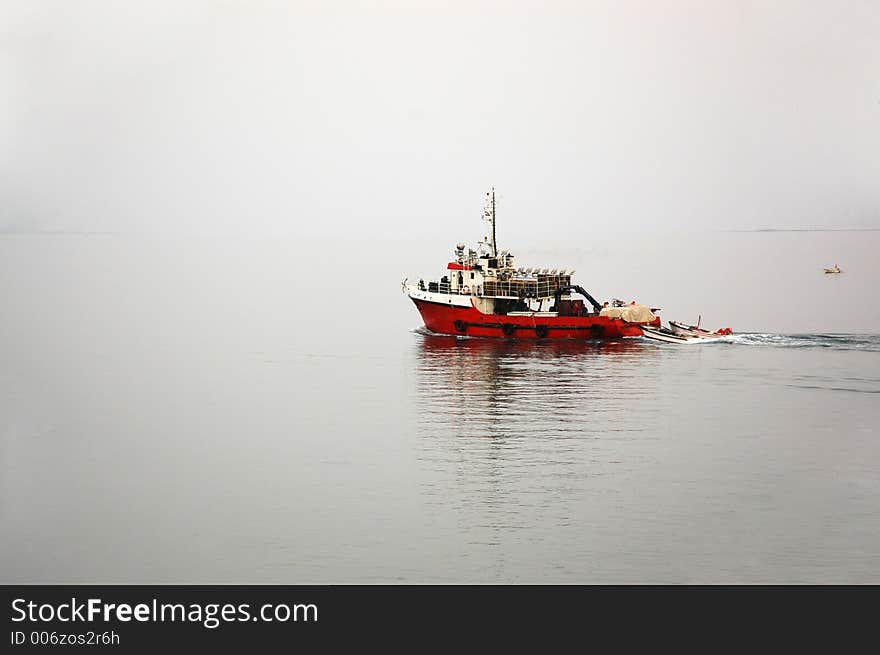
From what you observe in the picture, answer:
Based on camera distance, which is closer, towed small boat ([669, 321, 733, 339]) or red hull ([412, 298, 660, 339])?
red hull ([412, 298, 660, 339])

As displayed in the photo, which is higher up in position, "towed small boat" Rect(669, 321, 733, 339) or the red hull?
the red hull

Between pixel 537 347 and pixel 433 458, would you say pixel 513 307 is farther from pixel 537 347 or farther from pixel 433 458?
pixel 433 458

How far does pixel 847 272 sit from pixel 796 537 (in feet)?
439

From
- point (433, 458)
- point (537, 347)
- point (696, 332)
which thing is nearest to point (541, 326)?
point (537, 347)

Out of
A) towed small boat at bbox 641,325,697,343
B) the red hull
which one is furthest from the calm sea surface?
towed small boat at bbox 641,325,697,343

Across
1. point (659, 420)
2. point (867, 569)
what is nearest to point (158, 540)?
point (867, 569)

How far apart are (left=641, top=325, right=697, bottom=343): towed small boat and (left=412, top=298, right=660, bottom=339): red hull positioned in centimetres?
43

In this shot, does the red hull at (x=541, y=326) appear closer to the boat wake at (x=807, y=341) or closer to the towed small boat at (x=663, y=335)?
the towed small boat at (x=663, y=335)

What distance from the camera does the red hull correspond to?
6644 centimetres

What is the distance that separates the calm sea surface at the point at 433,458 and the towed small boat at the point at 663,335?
61.0 inches

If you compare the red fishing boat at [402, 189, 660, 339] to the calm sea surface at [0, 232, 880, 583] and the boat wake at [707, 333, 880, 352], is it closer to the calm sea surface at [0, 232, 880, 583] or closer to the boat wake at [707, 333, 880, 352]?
the calm sea surface at [0, 232, 880, 583]
